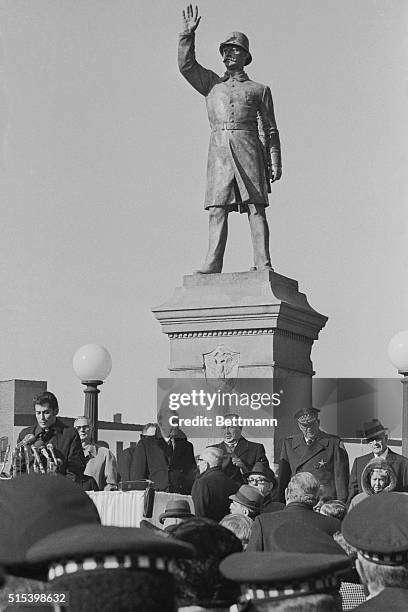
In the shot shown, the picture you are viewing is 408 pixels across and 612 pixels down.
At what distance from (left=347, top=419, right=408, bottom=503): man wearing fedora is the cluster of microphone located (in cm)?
251

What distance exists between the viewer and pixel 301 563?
2912 mm

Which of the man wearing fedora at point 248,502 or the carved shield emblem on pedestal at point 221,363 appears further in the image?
the carved shield emblem on pedestal at point 221,363

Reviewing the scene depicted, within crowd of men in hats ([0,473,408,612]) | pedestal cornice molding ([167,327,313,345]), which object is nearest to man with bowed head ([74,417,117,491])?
pedestal cornice molding ([167,327,313,345])

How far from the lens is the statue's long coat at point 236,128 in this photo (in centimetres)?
1317

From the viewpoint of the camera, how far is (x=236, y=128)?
13242 mm

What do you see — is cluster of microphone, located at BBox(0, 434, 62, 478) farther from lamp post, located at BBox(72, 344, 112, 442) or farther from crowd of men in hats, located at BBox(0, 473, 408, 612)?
crowd of men in hats, located at BBox(0, 473, 408, 612)

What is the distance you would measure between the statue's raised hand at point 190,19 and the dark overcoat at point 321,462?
169 inches

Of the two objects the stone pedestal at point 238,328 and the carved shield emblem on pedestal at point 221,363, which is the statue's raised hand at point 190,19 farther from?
the carved shield emblem on pedestal at point 221,363

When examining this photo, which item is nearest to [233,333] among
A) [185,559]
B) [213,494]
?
[213,494]

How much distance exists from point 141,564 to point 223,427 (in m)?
9.88

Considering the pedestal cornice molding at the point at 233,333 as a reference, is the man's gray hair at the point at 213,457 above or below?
below

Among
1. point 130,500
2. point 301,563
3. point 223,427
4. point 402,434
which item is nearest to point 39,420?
point 130,500

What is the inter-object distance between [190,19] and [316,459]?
15.2 ft

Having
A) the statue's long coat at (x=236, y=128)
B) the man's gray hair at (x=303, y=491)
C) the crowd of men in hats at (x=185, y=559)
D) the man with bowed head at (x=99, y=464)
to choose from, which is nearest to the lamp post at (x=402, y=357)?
the statue's long coat at (x=236, y=128)
